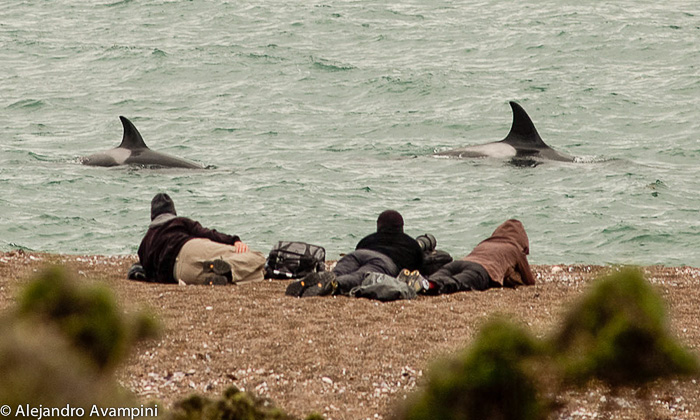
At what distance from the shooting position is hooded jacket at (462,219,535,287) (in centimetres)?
1226

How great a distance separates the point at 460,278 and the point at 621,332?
7.19 m

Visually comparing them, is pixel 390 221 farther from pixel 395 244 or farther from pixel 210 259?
pixel 210 259

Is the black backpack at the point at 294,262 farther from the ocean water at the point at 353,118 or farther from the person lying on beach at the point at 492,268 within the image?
the ocean water at the point at 353,118

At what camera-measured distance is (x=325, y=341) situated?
888cm

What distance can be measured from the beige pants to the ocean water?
19.8 feet

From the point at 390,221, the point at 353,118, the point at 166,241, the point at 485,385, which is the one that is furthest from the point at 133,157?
the point at 485,385

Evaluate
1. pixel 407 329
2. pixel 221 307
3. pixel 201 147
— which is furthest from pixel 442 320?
pixel 201 147

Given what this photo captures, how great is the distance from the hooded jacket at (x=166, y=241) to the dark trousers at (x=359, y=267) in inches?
64.1

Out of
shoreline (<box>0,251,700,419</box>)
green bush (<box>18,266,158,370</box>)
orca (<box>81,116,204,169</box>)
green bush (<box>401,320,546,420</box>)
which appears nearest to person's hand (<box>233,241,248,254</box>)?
shoreline (<box>0,251,700,419</box>)

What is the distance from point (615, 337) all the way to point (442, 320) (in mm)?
5206

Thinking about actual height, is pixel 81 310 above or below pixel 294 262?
above

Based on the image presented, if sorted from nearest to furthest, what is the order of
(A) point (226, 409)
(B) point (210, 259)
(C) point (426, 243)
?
(A) point (226, 409) → (B) point (210, 259) → (C) point (426, 243)

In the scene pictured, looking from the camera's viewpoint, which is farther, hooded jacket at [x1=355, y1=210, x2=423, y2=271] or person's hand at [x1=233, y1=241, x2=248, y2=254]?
person's hand at [x1=233, y1=241, x2=248, y2=254]

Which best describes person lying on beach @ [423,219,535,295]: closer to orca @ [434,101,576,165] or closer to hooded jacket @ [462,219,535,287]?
hooded jacket @ [462,219,535,287]
